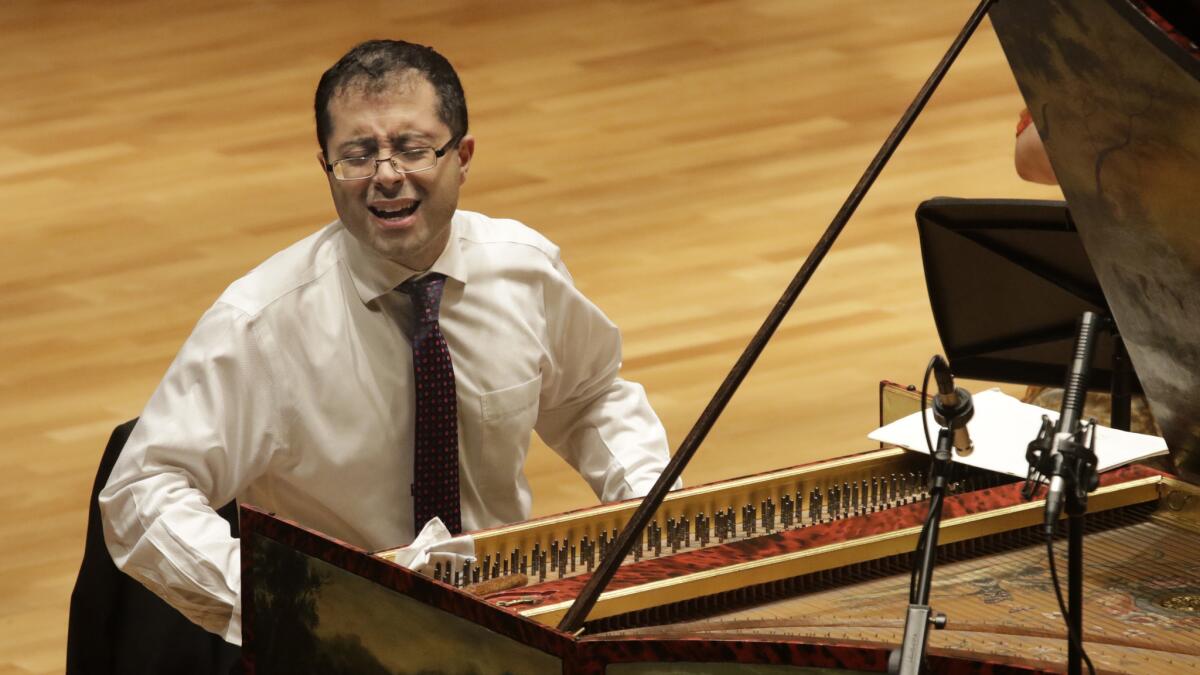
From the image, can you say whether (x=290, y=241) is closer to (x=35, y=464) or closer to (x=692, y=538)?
(x=35, y=464)

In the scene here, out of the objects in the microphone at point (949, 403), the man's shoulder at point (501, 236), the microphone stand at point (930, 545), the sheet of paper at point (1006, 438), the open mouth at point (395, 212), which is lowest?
the sheet of paper at point (1006, 438)

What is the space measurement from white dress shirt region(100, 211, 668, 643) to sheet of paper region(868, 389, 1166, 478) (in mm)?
326

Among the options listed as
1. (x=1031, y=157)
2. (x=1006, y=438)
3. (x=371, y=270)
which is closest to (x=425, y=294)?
(x=371, y=270)

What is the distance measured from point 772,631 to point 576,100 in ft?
14.2

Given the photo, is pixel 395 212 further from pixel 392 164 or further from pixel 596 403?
pixel 596 403

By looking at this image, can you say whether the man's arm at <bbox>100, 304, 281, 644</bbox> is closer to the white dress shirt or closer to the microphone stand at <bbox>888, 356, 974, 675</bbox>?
the white dress shirt

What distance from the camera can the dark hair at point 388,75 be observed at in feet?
7.71

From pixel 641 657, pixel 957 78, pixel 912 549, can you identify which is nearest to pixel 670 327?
pixel 957 78

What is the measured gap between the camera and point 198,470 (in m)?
2.28

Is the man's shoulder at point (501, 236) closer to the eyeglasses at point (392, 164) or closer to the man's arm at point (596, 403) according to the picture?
the man's arm at point (596, 403)

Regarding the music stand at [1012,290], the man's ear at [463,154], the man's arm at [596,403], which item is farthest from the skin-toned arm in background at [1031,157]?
the man's ear at [463,154]

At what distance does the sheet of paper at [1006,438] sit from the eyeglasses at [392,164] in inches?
25.0

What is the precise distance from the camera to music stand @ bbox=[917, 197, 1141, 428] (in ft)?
8.38

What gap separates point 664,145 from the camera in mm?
5703
